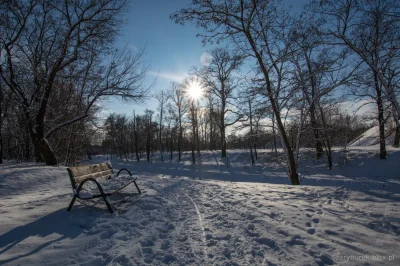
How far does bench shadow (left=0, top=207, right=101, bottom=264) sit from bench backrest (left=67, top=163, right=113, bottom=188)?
28.7 inches

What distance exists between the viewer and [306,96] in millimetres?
8102

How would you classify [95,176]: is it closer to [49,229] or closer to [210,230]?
[49,229]

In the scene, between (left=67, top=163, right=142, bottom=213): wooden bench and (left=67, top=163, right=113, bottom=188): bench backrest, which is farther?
(left=67, top=163, right=113, bottom=188): bench backrest

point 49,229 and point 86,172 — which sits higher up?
point 86,172

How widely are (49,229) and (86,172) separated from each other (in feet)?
6.49

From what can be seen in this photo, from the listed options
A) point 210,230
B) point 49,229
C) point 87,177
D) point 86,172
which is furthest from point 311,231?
point 86,172

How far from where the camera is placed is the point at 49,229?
318 cm

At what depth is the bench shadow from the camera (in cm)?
264

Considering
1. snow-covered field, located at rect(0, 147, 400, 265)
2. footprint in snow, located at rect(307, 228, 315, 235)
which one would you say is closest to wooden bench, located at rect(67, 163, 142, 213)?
snow-covered field, located at rect(0, 147, 400, 265)

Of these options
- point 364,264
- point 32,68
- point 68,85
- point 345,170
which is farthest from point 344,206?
point 68,85

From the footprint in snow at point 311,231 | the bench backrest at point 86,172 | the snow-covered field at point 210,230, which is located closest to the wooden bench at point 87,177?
the bench backrest at point 86,172

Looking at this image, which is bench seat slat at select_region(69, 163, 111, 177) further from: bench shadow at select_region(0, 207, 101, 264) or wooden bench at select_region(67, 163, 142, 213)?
bench shadow at select_region(0, 207, 101, 264)

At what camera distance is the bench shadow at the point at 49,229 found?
2.64 meters

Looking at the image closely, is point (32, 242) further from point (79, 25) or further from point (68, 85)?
point (68, 85)
